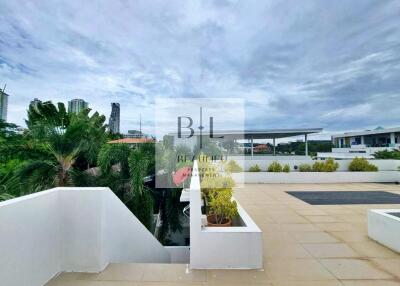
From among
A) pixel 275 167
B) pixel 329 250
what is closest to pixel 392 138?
pixel 275 167

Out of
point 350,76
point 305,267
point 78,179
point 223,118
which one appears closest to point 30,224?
point 305,267

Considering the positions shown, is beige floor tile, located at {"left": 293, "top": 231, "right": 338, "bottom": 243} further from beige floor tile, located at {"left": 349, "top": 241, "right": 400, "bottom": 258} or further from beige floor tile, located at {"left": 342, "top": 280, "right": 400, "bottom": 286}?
beige floor tile, located at {"left": 342, "top": 280, "right": 400, "bottom": 286}

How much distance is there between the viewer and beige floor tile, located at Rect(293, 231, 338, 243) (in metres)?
4.13

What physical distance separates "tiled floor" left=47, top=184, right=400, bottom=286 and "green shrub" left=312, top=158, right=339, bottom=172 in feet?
21.3

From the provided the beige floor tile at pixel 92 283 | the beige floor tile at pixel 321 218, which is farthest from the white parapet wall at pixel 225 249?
the beige floor tile at pixel 321 218

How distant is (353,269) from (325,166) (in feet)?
30.5

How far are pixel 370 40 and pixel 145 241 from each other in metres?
14.5

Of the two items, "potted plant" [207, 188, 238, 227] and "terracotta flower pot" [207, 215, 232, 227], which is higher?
"potted plant" [207, 188, 238, 227]

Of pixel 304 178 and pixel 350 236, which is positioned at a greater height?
pixel 304 178

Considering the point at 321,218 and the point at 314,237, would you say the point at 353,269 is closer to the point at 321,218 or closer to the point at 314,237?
the point at 314,237

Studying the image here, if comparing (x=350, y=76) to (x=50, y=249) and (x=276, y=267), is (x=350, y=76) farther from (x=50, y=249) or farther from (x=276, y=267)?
(x=50, y=249)

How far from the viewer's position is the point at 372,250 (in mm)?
3674

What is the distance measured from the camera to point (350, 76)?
17.8m

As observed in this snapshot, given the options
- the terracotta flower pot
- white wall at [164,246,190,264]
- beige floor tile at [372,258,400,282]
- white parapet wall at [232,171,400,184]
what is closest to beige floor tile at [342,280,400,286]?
beige floor tile at [372,258,400,282]
